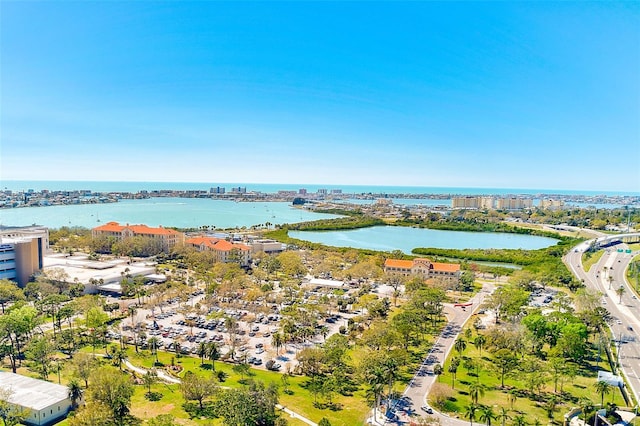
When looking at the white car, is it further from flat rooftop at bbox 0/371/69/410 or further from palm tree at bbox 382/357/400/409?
flat rooftop at bbox 0/371/69/410

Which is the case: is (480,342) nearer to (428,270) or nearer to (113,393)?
Result: (428,270)

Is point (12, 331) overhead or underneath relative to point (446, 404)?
overhead

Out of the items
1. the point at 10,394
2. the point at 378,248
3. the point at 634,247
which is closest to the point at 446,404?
the point at 10,394

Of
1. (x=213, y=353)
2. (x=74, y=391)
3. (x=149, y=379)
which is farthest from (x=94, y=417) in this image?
(x=213, y=353)

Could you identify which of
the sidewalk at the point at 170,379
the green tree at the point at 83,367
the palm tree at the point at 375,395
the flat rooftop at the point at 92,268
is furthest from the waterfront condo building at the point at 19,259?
the palm tree at the point at 375,395

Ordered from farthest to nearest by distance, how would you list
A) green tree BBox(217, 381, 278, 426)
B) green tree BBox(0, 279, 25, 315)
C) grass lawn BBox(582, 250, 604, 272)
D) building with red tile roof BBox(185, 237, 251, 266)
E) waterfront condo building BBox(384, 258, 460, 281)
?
grass lawn BBox(582, 250, 604, 272) < building with red tile roof BBox(185, 237, 251, 266) < waterfront condo building BBox(384, 258, 460, 281) < green tree BBox(0, 279, 25, 315) < green tree BBox(217, 381, 278, 426)

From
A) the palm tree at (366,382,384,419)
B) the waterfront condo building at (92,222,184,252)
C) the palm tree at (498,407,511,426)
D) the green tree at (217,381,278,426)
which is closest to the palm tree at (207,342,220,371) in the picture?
the green tree at (217,381,278,426)

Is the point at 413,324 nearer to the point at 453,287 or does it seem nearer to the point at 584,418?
the point at 584,418
